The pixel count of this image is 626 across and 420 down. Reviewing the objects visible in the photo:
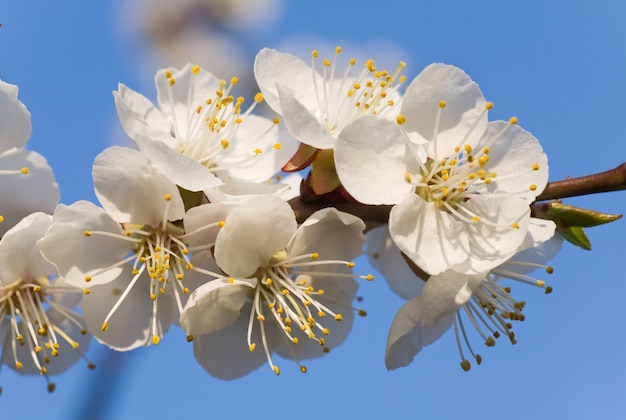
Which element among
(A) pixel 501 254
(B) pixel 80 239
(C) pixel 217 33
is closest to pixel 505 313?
(A) pixel 501 254

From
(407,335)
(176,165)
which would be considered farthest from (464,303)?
(176,165)

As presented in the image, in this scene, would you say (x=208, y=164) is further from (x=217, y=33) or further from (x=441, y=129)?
(x=217, y=33)

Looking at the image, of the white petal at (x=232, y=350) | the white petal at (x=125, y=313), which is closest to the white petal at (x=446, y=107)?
the white petal at (x=232, y=350)

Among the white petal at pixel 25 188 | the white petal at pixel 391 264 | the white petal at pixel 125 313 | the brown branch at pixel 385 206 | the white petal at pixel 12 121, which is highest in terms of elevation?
the brown branch at pixel 385 206

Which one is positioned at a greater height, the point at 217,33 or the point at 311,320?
the point at 311,320

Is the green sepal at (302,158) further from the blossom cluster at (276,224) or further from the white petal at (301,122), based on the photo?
the white petal at (301,122)

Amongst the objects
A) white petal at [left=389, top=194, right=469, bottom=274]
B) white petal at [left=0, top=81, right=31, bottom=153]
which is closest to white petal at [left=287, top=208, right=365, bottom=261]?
white petal at [left=389, top=194, right=469, bottom=274]

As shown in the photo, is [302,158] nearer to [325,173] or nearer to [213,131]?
[325,173]
